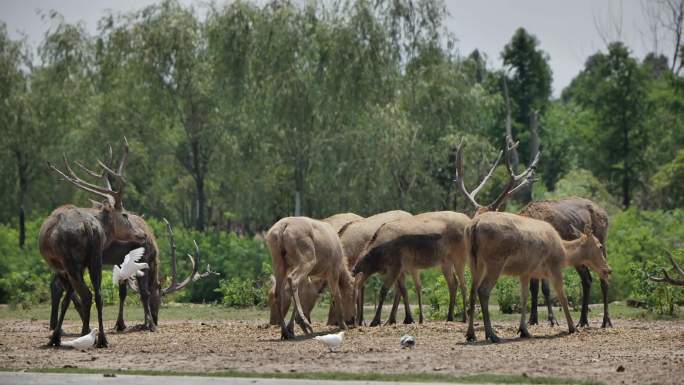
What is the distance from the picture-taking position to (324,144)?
36.1 m

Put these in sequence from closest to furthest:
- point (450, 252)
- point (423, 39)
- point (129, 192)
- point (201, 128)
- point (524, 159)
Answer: point (450, 252) → point (423, 39) → point (201, 128) → point (129, 192) → point (524, 159)

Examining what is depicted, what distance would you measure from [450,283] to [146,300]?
5.63 metres

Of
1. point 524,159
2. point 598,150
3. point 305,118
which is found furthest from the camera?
point 524,159

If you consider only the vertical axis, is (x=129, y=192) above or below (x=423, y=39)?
below

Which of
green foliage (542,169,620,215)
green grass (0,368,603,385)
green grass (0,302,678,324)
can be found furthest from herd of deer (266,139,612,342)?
green foliage (542,169,620,215)

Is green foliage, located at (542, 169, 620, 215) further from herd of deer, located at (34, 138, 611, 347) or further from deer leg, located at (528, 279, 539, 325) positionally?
deer leg, located at (528, 279, 539, 325)

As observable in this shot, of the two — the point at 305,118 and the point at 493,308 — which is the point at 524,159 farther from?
the point at 493,308

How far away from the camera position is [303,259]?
1784 centimetres

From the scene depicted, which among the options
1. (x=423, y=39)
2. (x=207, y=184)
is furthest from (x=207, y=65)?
(x=207, y=184)

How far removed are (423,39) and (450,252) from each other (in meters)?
18.7

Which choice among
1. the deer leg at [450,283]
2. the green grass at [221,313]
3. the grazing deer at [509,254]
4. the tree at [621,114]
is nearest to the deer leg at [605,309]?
the green grass at [221,313]

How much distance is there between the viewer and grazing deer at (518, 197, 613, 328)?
64.0 feet

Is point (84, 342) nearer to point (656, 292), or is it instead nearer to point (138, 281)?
point (138, 281)

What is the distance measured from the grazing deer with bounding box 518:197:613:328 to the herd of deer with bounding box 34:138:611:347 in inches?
0.9
